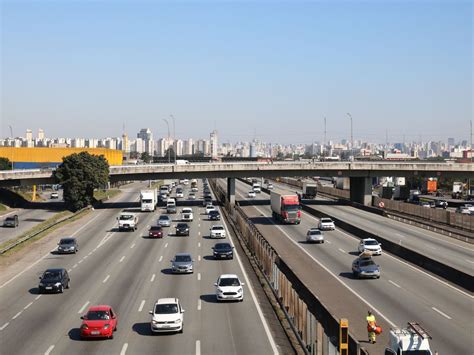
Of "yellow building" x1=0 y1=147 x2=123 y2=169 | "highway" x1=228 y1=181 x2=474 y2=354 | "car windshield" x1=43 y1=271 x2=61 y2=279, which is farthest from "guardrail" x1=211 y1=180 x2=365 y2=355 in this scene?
"yellow building" x1=0 y1=147 x2=123 y2=169

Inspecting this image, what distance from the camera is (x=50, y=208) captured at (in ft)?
333

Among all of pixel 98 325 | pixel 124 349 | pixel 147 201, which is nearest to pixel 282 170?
pixel 147 201

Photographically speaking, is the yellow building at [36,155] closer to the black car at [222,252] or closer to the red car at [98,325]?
the black car at [222,252]

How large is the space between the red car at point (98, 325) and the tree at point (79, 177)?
6940cm

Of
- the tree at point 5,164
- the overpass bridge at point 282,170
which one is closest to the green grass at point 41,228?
the overpass bridge at point 282,170

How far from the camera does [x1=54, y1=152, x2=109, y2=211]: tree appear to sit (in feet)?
312

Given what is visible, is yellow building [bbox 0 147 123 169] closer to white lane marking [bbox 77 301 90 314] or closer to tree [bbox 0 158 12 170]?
tree [bbox 0 158 12 170]

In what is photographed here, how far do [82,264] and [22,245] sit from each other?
40.0ft

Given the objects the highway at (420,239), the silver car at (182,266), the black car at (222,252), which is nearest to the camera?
the silver car at (182,266)

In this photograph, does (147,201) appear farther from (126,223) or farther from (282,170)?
(126,223)

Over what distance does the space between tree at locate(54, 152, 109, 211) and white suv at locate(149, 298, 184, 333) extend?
228 feet

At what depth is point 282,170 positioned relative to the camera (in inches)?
4003

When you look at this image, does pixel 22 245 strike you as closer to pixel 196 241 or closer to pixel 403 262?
pixel 196 241

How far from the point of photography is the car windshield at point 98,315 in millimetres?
26750
